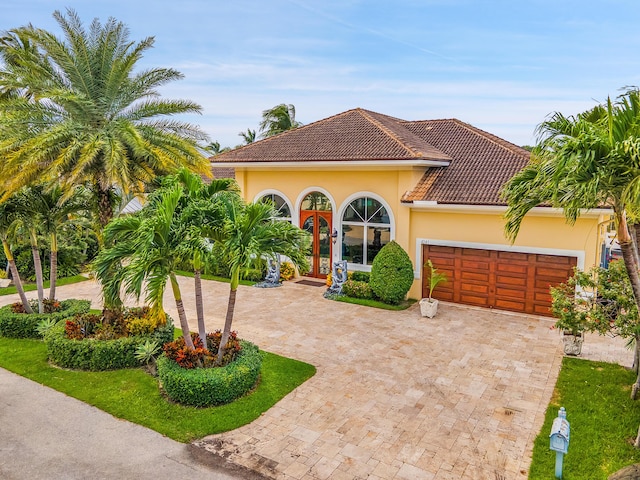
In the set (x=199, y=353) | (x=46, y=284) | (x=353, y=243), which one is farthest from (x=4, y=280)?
(x=353, y=243)

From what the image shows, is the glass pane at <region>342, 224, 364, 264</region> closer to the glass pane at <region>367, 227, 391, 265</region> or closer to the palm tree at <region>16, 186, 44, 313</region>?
the glass pane at <region>367, 227, 391, 265</region>

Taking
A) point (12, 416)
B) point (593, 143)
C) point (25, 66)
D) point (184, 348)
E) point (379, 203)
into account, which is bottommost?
point (12, 416)

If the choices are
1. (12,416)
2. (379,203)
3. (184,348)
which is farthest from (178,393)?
(379,203)

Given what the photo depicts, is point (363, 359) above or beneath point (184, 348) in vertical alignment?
beneath

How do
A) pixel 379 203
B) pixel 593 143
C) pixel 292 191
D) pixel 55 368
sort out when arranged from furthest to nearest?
1. pixel 292 191
2. pixel 379 203
3. pixel 55 368
4. pixel 593 143

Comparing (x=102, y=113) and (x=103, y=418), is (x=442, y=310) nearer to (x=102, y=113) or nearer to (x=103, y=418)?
(x=103, y=418)

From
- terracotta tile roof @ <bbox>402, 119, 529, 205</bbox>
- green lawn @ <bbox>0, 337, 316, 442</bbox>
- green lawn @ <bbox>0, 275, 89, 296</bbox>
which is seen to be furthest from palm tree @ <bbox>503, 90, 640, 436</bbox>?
green lawn @ <bbox>0, 275, 89, 296</bbox>

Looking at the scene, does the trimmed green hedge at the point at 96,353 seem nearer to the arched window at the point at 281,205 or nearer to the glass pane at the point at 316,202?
the glass pane at the point at 316,202

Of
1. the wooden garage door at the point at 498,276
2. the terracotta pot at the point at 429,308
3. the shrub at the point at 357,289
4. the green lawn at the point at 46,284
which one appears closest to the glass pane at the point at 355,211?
the shrub at the point at 357,289

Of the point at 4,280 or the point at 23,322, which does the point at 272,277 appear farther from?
the point at 4,280
